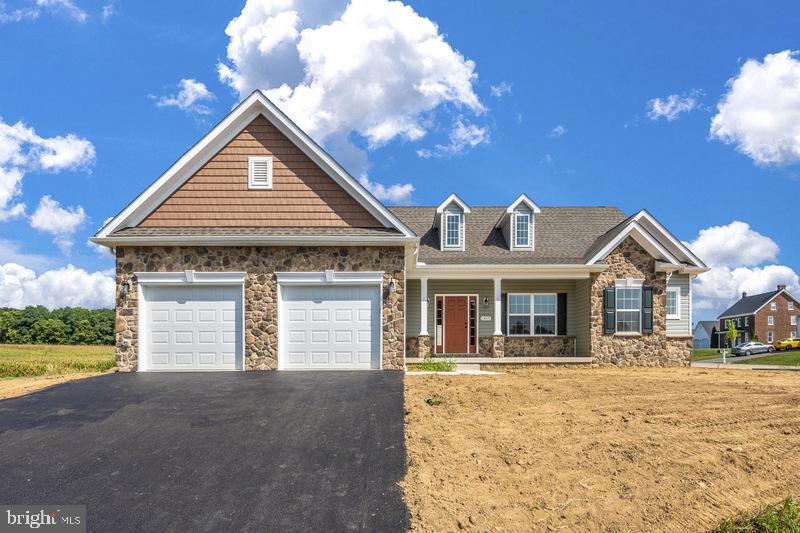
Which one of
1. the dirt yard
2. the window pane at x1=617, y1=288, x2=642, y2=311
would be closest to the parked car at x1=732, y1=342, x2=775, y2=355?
the window pane at x1=617, y1=288, x2=642, y2=311

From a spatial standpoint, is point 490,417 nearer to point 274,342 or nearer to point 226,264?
point 274,342

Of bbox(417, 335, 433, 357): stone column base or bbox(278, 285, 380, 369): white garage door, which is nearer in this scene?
bbox(278, 285, 380, 369): white garage door

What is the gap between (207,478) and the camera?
6145mm

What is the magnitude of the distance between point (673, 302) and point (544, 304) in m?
4.95

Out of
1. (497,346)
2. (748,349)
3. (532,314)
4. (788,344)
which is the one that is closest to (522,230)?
(532,314)

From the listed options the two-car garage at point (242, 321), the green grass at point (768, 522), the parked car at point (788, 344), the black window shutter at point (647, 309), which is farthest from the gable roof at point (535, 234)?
the parked car at point (788, 344)

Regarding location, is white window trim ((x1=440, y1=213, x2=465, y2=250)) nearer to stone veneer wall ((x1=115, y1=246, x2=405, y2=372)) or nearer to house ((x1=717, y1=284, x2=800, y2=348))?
stone veneer wall ((x1=115, y1=246, x2=405, y2=372))

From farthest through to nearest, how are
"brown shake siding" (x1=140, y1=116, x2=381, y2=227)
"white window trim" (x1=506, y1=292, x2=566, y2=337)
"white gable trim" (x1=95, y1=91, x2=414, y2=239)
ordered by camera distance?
"white window trim" (x1=506, y1=292, x2=566, y2=337) → "brown shake siding" (x1=140, y1=116, x2=381, y2=227) → "white gable trim" (x1=95, y1=91, x2=414, y2=239)

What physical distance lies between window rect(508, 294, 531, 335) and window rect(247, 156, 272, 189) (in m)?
9.84

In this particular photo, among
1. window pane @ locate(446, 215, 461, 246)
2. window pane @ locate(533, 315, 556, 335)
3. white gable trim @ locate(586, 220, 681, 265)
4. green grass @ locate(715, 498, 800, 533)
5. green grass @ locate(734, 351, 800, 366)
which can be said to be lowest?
green grass @ locate(734, 351, 800, 366)

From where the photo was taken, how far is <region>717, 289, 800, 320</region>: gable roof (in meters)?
59.9

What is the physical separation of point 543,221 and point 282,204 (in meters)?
11.9

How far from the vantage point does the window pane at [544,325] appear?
63.3 feet

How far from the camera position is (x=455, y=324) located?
1931cm
